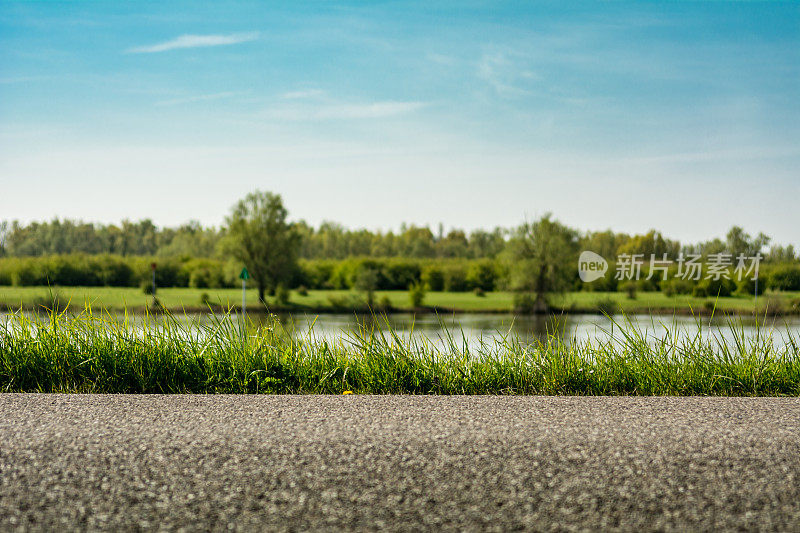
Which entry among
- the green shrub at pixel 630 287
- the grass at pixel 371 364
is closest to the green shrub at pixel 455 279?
the green shrub at pixel 630 287

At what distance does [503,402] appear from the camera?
3.71m

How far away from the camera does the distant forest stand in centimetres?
3850

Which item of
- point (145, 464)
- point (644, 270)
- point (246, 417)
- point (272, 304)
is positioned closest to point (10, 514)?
point (145, 464)

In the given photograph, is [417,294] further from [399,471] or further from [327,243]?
[399,471]

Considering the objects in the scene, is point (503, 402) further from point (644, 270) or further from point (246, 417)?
point (644, 270)

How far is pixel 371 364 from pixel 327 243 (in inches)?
1801

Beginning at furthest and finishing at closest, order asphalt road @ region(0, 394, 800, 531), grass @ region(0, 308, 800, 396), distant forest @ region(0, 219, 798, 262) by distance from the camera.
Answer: distant forest @ region(0, 219, 798, 262) → grass @ region(0, 308, 800, 396) → asphalt road @ region(0, 394, 800, 531)

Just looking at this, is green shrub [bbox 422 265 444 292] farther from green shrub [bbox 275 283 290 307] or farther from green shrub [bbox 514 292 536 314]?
green shrub [bbox 275 283 290 307]

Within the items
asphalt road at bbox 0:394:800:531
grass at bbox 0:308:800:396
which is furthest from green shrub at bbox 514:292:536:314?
asphalt road at bbox 0:394:800:531

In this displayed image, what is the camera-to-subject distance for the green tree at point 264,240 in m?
42.8

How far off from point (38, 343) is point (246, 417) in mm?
2349

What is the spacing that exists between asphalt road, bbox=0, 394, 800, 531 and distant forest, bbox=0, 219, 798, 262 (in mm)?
33935

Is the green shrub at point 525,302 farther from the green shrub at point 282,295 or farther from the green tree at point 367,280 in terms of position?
the green shrub at point 282,295

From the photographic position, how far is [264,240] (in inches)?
1718
